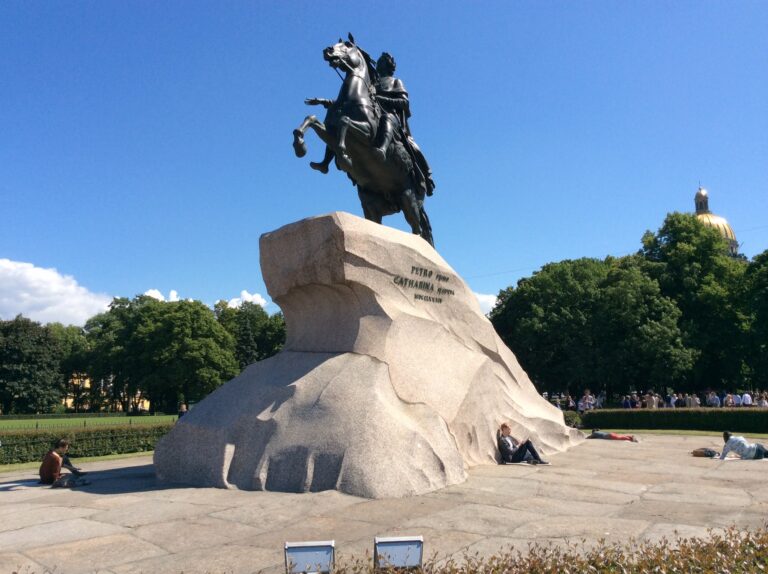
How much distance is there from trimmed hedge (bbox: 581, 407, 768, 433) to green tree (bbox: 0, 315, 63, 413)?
176 feet

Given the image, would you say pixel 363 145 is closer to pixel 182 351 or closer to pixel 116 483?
pixel 116 483

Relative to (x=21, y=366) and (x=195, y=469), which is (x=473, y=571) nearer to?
(x=195, y=469)

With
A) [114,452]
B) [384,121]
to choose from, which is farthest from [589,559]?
Answer: [114,452]

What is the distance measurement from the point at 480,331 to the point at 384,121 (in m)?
5.35

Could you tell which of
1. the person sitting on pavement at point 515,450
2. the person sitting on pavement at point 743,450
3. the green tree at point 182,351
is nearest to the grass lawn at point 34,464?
the person sitting on pavement at point 515,450

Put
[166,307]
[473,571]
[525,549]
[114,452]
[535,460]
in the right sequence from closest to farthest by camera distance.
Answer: [473,571], [525,549], [535,460], [114,452], [166,307]

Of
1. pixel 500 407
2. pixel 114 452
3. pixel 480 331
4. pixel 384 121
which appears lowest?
pixel 114 452

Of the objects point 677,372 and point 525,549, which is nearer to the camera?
point 525,549

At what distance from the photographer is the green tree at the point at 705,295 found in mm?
39375

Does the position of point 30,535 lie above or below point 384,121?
below

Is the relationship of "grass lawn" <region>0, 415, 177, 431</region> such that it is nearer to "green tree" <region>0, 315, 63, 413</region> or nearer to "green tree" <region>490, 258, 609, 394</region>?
"green tree" <region>0, 315, 63, 413</region>

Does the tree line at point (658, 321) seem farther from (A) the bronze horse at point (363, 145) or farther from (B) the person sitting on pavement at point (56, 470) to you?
(B) the person sitting on pavement at point (56, 470)

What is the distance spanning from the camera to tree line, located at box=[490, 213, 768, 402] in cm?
3762

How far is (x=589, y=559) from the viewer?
13.7 ft
